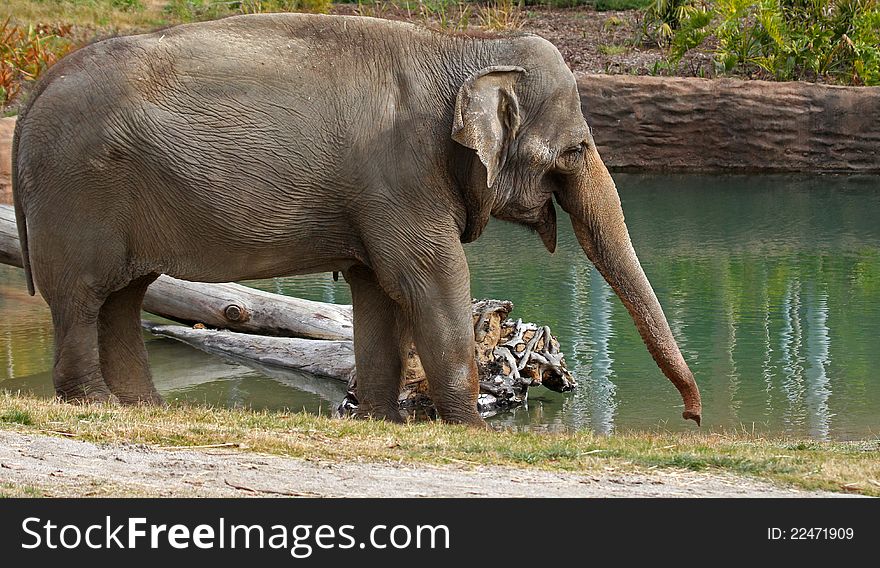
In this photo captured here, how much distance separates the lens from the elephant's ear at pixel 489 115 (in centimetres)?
834

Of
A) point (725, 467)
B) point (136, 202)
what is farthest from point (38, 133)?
point (725, 467)

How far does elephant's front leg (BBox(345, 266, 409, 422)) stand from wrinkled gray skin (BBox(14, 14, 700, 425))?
1.68 ft

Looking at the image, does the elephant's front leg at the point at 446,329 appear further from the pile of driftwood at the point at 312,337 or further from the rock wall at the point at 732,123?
the rock wall at the point at 732,123

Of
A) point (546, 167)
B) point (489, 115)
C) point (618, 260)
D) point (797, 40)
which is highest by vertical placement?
point (797, 40)

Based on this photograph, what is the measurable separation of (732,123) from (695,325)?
1185cm

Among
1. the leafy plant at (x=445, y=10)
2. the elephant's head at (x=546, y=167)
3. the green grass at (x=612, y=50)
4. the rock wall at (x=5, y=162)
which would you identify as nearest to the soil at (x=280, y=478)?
the elephant's head at (x=546, y=167)

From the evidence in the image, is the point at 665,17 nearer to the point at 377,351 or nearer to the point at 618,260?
the point at 618,260

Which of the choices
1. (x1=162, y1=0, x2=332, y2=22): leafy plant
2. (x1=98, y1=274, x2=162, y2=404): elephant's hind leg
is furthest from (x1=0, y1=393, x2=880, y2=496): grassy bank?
(x1=162, y1=0, x2=332, y2=22): leafy plant

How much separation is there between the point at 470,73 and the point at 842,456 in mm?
3176

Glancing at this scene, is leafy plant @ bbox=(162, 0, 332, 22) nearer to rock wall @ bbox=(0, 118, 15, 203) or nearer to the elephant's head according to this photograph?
rock wall @ bbox=(0, 118, 15, 203)

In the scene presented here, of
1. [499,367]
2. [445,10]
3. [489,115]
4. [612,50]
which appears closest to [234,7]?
[445,10]

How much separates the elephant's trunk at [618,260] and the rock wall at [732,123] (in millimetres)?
15839

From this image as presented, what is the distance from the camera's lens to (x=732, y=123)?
24.5m

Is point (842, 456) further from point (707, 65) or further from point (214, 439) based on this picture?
point (707, 65)
